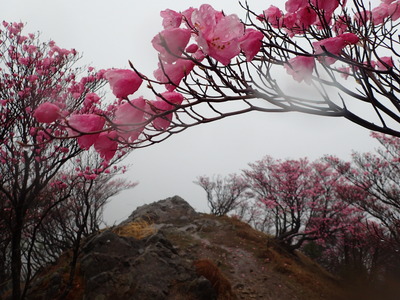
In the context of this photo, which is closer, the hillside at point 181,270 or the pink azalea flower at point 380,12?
the pink azalea flower at point 380,12

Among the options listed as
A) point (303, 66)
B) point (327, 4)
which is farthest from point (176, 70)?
point (327, 4)

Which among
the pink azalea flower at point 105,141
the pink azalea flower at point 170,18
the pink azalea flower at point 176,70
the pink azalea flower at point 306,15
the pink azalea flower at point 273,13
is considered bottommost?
the pink azalea flower at point 105,141

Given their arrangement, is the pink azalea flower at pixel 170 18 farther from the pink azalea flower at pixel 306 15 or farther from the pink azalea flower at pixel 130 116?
the pink azalea flower at pixel 306 15

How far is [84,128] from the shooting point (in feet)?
3.22

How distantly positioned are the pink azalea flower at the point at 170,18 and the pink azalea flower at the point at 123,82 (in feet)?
0.99

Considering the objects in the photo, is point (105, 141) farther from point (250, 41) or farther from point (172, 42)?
point (250, 41)

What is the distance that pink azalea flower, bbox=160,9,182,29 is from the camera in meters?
1.08

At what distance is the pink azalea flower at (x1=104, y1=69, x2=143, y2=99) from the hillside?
6.07 m

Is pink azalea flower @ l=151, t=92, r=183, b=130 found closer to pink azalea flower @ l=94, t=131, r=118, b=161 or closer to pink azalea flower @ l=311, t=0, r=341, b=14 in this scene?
pink azalea flower @ l=94, t=131, r=118, b=161

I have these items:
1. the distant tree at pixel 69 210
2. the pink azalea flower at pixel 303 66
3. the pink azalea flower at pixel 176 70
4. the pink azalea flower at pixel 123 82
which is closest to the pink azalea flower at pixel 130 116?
the pink azalea flower at pixel 123 82

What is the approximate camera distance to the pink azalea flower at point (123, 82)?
3.18 feet

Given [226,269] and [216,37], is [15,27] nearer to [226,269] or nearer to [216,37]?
[216,37]

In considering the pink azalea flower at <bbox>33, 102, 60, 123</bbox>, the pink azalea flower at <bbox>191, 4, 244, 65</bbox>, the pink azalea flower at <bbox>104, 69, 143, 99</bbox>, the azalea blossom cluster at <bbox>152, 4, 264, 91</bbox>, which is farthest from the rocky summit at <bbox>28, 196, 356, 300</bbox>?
the pink azalea flower at <bbox>191, 4, 244, 65</bbox>

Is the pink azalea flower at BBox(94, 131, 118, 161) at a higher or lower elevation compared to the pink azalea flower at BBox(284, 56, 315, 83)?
lower
